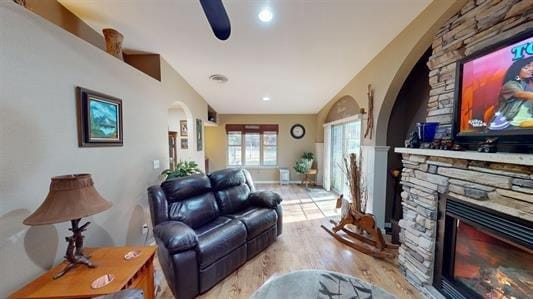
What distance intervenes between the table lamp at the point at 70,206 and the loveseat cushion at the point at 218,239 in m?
0.88

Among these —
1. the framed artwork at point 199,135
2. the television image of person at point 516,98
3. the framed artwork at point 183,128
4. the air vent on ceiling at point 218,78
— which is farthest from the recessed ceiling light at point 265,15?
the framed artwork at point 183,128

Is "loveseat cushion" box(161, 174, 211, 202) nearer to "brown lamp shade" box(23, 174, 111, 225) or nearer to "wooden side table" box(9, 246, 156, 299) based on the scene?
"wooden side table" box(9, 246, 156, 299)

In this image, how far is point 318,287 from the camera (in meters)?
2.16

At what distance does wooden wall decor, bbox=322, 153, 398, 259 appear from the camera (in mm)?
2783

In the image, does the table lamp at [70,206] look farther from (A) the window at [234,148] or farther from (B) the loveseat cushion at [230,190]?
(A) the window at [234,148]

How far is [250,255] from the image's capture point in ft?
8.81

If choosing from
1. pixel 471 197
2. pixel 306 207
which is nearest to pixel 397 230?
pixel 471 197

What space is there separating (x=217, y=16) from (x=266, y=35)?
60.7 inches

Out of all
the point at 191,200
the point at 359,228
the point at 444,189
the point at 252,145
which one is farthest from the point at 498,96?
the point at 252,145

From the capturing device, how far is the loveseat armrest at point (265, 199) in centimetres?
316

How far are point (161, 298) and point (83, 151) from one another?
1530 mm

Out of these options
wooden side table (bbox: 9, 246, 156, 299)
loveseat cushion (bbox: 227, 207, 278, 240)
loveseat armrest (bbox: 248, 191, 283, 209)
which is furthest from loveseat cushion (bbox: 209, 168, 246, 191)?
wooden side table (bbox: 9, 246, 156, 299)

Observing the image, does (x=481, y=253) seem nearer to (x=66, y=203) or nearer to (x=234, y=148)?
(x=66, y=203)

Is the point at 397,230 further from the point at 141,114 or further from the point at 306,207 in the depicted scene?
the point at 141,114
